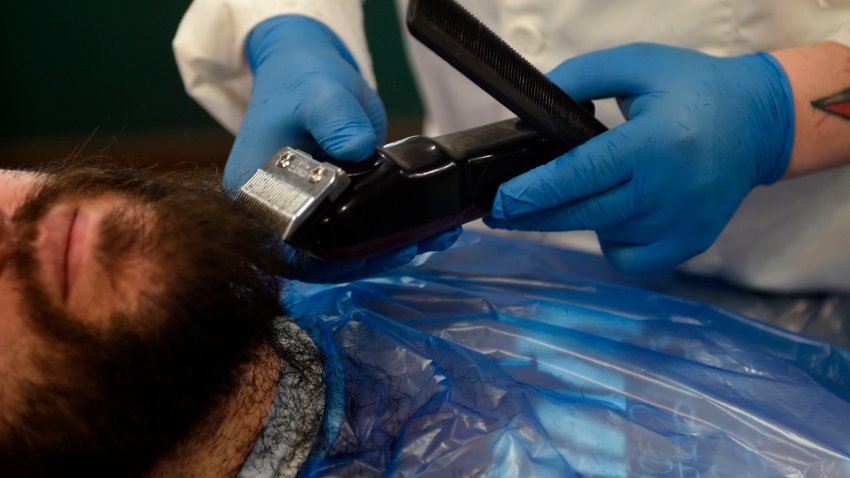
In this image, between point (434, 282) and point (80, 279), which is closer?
point (80, 279)

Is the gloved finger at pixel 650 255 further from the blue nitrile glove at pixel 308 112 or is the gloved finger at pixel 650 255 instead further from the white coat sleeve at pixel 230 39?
the white coat sleeve at pixel 230 39

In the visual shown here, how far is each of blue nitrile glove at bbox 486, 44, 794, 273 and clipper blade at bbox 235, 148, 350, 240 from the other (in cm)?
23

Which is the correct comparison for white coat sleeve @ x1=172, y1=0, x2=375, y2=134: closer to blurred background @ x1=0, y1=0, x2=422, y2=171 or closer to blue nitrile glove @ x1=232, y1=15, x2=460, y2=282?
blue nitrile glove @ x1=232, y1=15, x2=460, y2=282

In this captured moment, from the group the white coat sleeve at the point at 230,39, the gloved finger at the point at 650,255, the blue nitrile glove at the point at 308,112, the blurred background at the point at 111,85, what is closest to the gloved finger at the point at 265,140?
the blue nitrile glove at the point at 308,112

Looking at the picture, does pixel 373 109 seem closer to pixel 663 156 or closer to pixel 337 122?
pixel 337 122

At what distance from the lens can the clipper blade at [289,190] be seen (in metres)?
0.63

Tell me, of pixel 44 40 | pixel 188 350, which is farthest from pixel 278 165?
pixel 44 40

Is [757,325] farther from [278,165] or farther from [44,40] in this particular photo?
[44,40]

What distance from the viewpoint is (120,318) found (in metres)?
0.66

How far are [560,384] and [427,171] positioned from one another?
299mm

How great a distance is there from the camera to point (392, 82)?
2438 millimetres

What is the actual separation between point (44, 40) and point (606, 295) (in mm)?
2294

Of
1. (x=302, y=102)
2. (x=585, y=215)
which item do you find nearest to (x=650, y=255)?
(x=585, y=215)

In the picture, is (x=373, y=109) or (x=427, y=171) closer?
(x=427, y=171)
